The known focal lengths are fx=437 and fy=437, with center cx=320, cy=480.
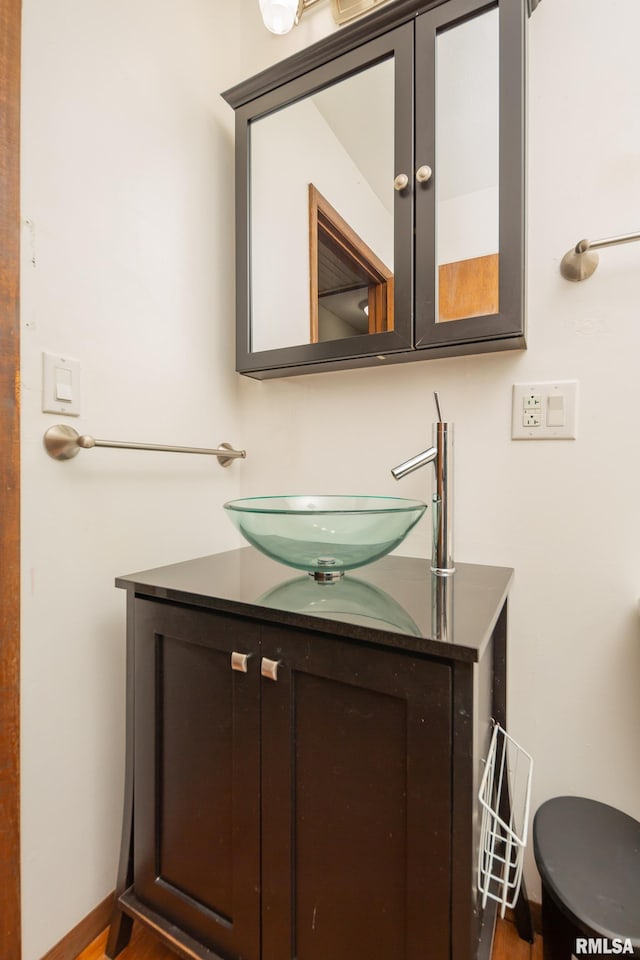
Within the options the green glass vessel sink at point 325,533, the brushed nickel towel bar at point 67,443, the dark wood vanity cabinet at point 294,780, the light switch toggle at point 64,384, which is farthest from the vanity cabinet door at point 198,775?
the light switch toggle at point 64,384

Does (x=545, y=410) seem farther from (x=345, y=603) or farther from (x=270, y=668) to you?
(x=270, y=668)

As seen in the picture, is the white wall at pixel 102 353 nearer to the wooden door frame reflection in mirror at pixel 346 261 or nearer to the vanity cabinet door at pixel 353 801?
the wooden door frame reflection in mirror at pixel 346 261

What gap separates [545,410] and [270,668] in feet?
2.53

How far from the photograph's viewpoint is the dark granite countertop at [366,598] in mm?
588

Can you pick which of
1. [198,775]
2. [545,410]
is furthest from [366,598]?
[545,410]

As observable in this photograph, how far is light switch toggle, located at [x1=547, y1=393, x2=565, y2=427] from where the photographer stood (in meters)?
0.94

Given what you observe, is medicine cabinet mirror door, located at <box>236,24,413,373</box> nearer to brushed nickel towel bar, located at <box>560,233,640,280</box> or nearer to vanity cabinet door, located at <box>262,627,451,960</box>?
brushed nickel towel bar, located at <box>560,233,640,280</box>

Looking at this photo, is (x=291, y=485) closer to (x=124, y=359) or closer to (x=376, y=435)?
(x=376, y=435)

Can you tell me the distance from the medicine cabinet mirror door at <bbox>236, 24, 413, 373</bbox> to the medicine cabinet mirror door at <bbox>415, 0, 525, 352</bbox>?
4cm

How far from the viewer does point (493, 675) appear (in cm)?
94

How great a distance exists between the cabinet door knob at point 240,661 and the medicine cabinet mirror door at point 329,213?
2.30 feet

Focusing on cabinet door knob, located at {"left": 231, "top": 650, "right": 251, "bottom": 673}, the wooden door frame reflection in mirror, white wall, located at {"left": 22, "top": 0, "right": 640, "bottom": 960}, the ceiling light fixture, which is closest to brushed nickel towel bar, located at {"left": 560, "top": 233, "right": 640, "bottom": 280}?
white wall, located at {"left": 22, "top": 0, "right": 640, "bottom": 960}

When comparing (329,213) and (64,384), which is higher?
(329,213)

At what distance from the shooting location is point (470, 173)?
0.91 m
